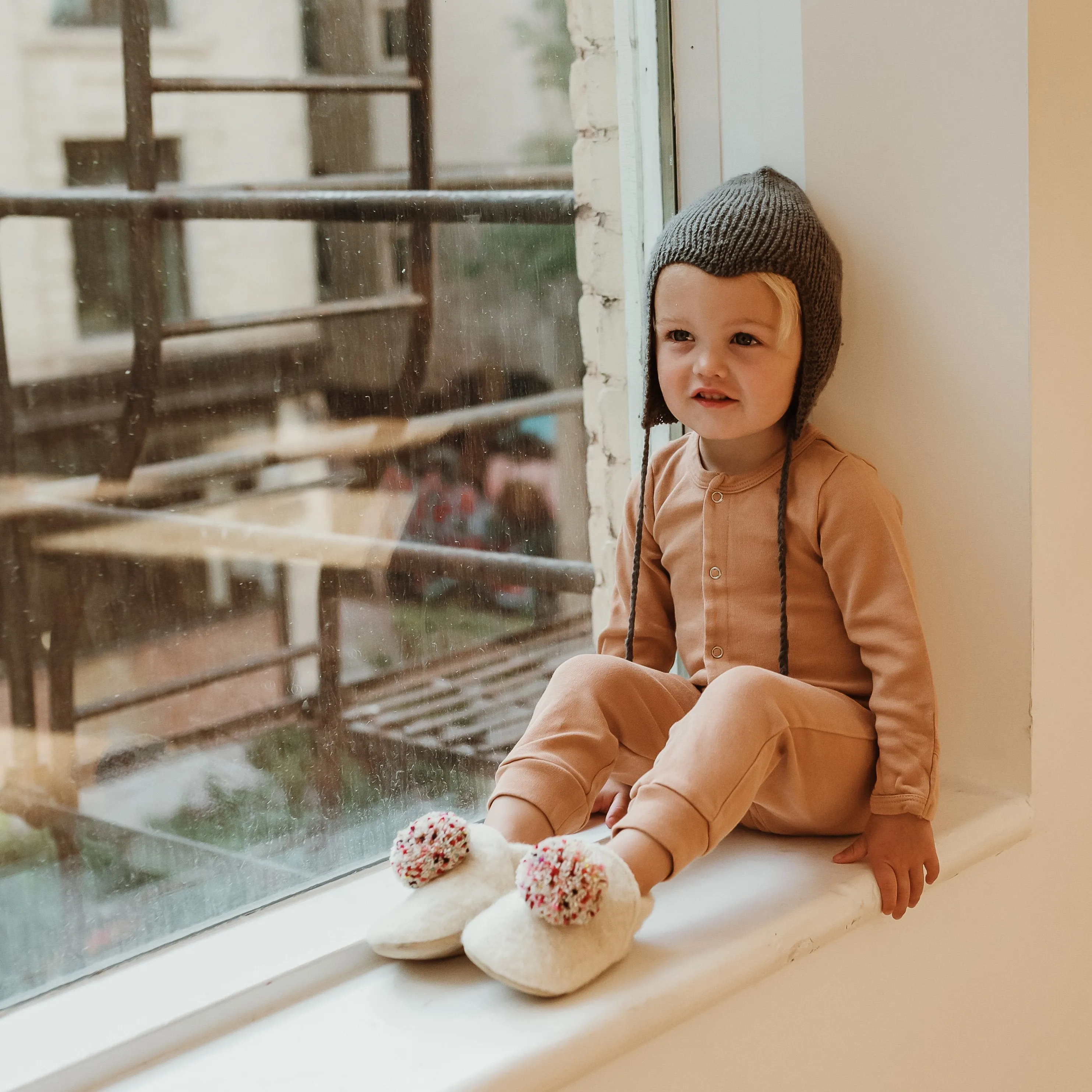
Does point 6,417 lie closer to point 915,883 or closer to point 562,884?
point 562,884

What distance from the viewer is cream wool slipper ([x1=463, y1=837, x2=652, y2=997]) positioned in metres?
0.82

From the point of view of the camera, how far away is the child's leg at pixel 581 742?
97 centimetres

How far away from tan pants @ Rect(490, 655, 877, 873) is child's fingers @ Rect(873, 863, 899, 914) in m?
0.07

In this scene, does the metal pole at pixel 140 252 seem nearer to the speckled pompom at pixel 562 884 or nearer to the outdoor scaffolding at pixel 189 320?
the outdoor scaffolding at pixel 189 320

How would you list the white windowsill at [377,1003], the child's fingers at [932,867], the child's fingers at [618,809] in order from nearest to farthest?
the white windowsill at [377,1003] < the child's fingers at [932,867] < the child's fingers at [618,809]

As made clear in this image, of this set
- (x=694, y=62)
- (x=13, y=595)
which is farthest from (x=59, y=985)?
(x=694, y=62)

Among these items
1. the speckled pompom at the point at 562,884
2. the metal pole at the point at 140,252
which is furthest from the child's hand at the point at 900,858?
the metal pole at the point at 140,252

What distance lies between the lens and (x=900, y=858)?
0.99m

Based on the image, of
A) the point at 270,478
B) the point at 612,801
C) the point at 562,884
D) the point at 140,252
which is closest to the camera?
the point at 562,884

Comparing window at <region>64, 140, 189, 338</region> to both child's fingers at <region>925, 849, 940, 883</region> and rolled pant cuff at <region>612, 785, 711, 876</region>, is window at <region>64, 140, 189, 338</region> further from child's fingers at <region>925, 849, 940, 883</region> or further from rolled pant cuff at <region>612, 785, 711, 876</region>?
child's fingers at <region>925, 849, 940, 883</region>

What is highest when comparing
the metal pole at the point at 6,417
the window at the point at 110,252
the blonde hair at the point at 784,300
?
the window at the point at 110,252

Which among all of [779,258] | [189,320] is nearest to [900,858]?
[779,258]

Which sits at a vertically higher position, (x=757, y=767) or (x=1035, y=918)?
(x=757, y=767)

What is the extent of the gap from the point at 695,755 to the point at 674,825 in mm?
58
